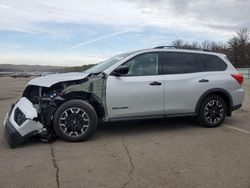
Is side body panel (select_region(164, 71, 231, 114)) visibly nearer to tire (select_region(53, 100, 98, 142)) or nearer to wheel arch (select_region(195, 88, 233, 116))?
wheel arch (select_region(195, 88, 233, 116))

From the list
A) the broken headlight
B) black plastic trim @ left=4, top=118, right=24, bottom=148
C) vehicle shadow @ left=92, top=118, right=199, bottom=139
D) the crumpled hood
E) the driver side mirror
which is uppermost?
the driver side mirror

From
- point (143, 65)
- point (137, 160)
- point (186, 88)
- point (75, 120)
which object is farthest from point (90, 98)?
point (186, 88)

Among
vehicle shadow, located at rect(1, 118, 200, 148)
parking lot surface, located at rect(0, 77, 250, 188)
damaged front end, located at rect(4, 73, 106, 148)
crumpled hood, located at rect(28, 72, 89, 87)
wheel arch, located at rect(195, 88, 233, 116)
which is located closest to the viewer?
parking lot surface, located at rect(0, 77, 250, 188)

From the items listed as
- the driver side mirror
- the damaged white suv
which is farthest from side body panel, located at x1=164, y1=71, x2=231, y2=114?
the driver side mirror

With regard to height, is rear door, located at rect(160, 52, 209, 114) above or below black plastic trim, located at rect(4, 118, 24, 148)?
above

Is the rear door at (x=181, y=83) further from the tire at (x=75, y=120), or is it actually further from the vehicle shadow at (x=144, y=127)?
the tire at (x=75, y=120)

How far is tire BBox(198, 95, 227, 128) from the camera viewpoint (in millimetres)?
7805

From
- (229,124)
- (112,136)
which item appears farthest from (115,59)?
(229,124)

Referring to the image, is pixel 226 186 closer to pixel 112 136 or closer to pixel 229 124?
pixel 112 136

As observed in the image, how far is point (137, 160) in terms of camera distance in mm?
5500

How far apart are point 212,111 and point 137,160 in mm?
2983

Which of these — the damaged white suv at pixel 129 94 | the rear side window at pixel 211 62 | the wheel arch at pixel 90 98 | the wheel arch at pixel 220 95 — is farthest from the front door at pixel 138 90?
the rear side window at pixel 211 62

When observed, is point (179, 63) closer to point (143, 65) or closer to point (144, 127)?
point (143, 65)

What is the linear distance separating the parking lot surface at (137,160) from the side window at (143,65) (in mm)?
1217
